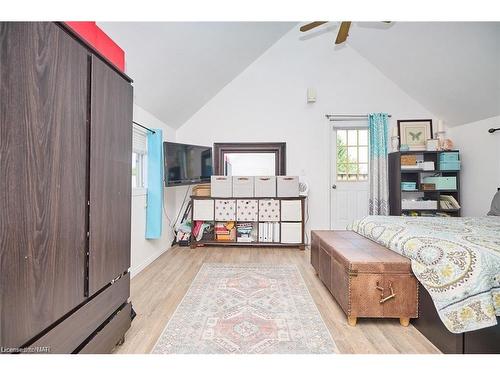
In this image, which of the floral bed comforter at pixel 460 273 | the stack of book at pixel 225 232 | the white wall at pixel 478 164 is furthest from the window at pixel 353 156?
the floral bed comforter at pixel 460 273

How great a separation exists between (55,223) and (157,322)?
1.14m

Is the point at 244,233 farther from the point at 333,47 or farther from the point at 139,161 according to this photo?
the point at 333,47

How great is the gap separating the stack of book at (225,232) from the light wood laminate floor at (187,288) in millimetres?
337

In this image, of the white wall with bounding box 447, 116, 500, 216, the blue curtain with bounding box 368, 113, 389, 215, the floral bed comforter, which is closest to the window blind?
the floral bed comforter

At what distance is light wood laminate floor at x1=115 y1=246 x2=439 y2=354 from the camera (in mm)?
1489

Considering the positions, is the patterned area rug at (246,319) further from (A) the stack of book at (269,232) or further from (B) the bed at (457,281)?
(A) the stack of book at (269,232)

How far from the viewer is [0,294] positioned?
2.38 ft

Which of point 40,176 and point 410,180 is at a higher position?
point 410,180

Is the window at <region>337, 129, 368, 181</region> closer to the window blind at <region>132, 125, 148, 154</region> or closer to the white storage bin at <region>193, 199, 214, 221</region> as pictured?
the white storage bin at <region>193, 199, 214, 221</region>

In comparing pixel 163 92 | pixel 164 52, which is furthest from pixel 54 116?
pixel 163 92

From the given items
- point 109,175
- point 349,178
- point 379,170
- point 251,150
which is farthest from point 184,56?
point 379,170

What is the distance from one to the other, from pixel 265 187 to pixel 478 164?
2893 millimetres

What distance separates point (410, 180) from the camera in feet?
12.8

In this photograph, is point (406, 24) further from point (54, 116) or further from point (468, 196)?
point (54, 116)
